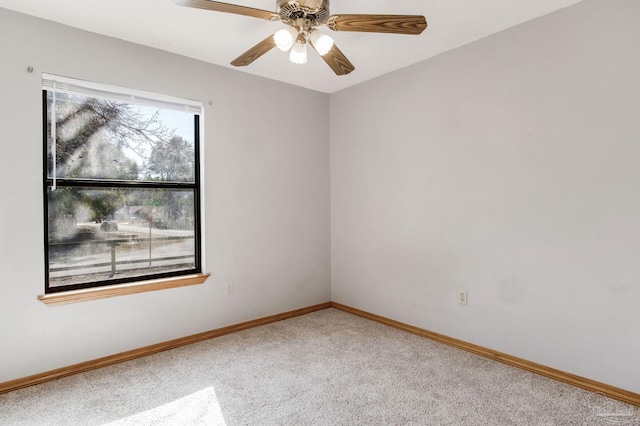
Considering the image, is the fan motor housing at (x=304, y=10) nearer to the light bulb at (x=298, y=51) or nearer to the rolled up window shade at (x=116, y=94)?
the light bulb at (x=298, y=51)

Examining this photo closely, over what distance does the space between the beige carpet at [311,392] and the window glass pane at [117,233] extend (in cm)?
73

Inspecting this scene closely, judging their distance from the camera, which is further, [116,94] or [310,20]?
[116,94]

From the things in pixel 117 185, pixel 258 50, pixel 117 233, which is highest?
pixel 258 50


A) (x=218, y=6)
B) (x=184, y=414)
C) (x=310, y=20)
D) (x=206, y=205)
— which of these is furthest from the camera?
(x=206, y=205)

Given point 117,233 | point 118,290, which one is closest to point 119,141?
point 117,233

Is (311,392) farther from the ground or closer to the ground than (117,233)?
closer to the ground

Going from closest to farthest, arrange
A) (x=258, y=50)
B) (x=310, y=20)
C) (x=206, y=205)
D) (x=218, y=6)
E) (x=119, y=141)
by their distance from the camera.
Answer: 1. (x=218, y=6)
2. (x=310, y=20)
3. (x=258, y=50)
4. (x=119, y=141)
5. (x=206, y=205)

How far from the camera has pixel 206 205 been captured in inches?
125

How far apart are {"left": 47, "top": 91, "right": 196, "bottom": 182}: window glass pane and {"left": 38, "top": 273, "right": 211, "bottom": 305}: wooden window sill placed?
84 cm

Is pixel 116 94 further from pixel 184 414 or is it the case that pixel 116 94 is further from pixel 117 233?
pixel 184 414

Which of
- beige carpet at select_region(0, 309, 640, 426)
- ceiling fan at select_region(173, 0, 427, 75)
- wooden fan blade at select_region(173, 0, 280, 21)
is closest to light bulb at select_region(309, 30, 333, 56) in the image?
ceiling fan at select_region(173, 0, 427, 75)

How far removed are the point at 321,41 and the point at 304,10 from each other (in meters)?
0.17

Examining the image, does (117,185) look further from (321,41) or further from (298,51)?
(321,41)

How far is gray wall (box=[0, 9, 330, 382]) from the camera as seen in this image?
2.33 meters
